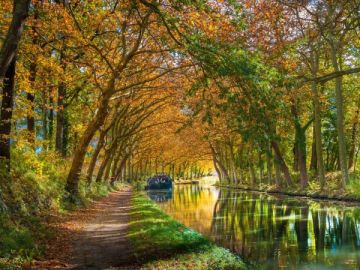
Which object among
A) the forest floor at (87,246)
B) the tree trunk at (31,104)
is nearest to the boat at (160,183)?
the tree trunk at (31,104)

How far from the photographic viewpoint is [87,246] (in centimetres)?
1191

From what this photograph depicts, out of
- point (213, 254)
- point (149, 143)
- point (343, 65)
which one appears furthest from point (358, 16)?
point (149, 143)

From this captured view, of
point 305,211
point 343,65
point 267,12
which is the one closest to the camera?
point 267,12

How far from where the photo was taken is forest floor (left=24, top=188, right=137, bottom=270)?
9570 millimetres

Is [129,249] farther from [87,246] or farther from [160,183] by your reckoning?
[160,183]

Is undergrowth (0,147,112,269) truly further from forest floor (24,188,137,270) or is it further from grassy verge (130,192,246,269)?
grassy verge (130,192,246,269)

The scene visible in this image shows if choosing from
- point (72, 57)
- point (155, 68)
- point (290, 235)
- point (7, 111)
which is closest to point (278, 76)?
point (290, 235)

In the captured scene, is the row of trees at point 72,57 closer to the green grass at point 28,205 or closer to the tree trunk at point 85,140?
the tree trunk at point 85,140

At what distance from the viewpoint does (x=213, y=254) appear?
35.9 ft

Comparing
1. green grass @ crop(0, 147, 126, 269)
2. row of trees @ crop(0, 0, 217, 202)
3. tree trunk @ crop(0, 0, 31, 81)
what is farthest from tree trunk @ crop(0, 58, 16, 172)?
tree trunk @ crop(0, 0, 31, 81)

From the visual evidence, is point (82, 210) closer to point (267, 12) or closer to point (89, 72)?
point (89, 72)

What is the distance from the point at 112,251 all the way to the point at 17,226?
2.50 metres

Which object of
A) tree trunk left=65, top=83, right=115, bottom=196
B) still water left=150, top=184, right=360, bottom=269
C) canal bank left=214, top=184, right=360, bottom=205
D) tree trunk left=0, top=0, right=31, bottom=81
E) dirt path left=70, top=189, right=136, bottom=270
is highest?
tree trunk left=0, top=0, right=31, bottom=81

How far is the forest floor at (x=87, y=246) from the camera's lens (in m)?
9.57
